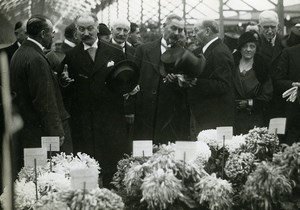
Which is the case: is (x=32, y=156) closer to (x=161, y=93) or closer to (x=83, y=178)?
(x=83, y=178)

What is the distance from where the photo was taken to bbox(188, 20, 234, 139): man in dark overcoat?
13.3 feet

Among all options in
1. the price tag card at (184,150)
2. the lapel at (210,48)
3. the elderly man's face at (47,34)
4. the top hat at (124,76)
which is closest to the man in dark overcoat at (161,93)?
the top hat at (124,76)

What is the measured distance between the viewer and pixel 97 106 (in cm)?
388

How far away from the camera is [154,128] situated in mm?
3857

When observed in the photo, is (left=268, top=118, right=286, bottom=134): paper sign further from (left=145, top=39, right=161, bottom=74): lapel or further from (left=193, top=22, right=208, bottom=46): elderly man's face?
(left=193, top=22, right=208, bottom=46): elderly man's face

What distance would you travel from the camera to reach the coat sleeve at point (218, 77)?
4.05 meters

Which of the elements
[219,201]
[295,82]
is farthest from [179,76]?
[219,201]

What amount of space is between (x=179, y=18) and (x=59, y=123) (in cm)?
120

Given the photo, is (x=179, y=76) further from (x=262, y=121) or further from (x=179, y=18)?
(x=262, y=121)

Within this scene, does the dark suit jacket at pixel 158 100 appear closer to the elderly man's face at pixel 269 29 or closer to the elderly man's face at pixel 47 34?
the elderly man's face at pixel 47 34

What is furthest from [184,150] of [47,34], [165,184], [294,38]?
[294,38]

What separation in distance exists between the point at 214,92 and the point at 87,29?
1.11m

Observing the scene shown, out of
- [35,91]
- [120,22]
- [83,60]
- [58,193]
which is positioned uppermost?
[120,22]

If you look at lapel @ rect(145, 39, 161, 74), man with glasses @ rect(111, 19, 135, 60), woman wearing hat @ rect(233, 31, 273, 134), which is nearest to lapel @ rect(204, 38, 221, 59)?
woman wearing hat @ rect(233, 31, 273, 134)
